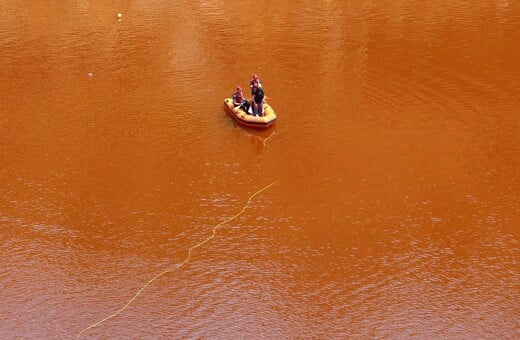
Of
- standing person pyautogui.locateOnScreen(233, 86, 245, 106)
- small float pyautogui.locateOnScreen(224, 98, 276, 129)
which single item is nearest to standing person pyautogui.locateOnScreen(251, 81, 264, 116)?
small float pyautogui.locateOnScreen(224, 98, 276, 129)

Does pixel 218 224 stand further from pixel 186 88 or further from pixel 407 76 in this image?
pixel 407 76

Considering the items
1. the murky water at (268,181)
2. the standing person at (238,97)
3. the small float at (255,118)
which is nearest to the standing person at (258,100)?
the small float at (255,118)

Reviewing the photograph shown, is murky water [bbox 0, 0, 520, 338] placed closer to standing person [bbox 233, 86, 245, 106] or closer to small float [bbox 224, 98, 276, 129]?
small float [bbox 224, 98, 276, 129]

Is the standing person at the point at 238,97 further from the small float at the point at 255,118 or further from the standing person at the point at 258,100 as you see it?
the standing person at the point at 258,100

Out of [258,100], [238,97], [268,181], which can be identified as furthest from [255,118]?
[268,181]

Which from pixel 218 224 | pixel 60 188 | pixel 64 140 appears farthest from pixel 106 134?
pixel 218 224
